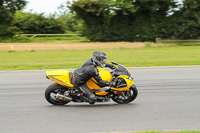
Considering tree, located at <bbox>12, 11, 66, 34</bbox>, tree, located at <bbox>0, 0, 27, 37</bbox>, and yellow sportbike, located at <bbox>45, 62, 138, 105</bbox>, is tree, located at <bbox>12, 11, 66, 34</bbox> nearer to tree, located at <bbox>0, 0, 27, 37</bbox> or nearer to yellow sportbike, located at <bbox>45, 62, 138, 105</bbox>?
tree, located at <bbox>0, 0, 27, 37</bbox>

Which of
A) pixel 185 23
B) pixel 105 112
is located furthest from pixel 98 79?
pixel 185 23

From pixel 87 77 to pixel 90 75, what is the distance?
11cm

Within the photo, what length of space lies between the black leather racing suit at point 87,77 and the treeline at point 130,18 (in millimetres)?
28507

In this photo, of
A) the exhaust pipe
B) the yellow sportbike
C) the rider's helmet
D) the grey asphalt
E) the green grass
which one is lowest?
the green grass

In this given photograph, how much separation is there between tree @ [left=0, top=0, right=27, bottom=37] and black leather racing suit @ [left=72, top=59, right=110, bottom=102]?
31742mm

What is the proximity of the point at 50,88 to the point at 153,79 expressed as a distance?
514 cm

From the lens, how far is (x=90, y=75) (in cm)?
752

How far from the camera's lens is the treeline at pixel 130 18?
1398 inches

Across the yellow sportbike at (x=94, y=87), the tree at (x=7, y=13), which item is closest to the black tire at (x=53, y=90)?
the yellow sportbike at (x=94, y=87)

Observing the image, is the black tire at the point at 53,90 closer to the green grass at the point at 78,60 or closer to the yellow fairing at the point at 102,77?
the yellow fairing at the point at 102,77

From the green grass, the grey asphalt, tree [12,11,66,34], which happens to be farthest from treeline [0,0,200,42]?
the grey asphalt

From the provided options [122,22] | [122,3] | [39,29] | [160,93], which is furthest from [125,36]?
[160,93]

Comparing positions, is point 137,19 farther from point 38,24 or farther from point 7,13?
point 7,13

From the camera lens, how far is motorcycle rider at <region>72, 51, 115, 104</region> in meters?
7.46
